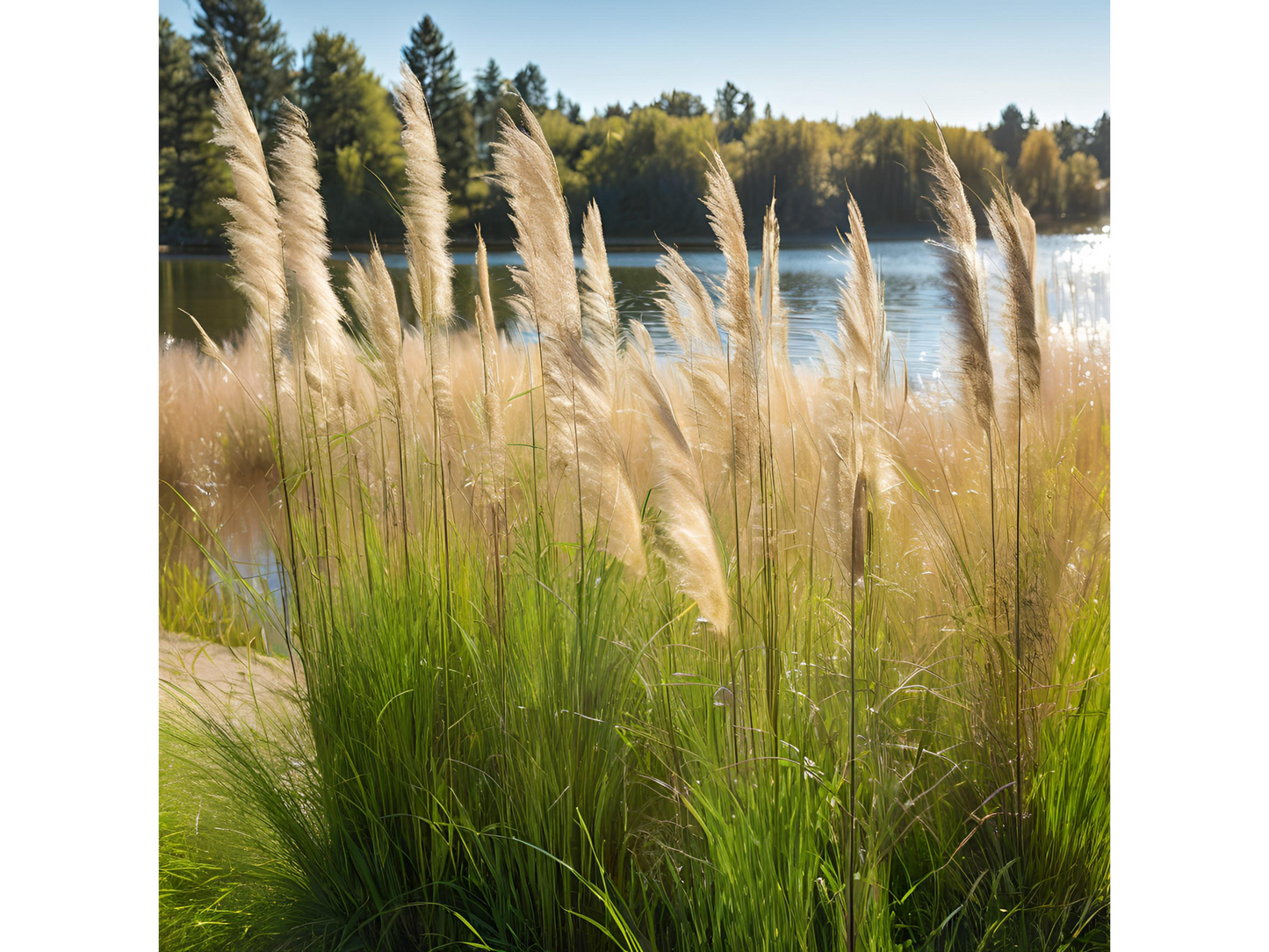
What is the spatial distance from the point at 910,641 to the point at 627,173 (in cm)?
115

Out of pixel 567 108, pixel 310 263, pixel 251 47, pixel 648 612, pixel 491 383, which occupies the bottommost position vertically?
pixel 648 612

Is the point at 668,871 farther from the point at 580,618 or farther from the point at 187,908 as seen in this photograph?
the point at 187,908

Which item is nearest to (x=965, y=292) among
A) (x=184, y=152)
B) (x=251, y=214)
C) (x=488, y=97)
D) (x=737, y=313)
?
(x=737, y=313)

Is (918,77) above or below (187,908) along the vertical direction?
above

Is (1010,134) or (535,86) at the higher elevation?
(535,86)

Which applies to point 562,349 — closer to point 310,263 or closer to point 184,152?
point 310,263

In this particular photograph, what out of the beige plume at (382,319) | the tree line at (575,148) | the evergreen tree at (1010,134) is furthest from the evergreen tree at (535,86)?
the evergreen tree at (1010,134)

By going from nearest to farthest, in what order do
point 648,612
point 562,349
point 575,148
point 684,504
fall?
1. point 684,504
2. point 562,349
3. point 648,612
4. point 575,148

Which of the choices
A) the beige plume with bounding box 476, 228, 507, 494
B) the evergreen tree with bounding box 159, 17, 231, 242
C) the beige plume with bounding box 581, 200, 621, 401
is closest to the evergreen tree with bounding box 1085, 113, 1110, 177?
the beige plume with bounding box 581, 200, 621, 401

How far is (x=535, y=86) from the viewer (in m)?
1.81

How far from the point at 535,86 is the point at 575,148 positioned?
153 mm

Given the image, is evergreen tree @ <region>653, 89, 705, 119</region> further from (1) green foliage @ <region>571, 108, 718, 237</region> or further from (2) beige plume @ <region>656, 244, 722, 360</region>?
(2) beige plume @ <region>656, 244, 722, 360</region>
